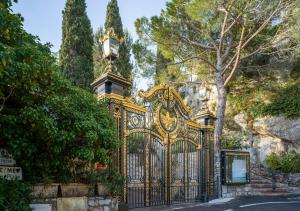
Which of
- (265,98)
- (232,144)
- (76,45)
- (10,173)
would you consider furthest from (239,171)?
(76,45)

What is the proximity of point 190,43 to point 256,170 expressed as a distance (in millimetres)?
6934

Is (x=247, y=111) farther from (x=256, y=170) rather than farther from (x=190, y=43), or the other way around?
(x=190, y=43)

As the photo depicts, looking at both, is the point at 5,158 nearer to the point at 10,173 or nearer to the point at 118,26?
the point at 10,173

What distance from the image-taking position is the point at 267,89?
17484 millimetres

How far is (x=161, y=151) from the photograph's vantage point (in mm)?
8336

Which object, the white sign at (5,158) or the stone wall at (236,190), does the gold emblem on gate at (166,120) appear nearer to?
the stone wall at (236,190)

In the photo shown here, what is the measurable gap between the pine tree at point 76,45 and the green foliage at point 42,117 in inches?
407

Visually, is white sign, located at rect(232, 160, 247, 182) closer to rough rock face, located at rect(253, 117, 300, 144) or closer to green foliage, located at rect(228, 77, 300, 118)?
rough rock face, located at rect(253, 117, 300, 144)

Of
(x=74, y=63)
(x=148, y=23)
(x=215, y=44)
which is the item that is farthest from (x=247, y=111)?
(x=74, y=63)

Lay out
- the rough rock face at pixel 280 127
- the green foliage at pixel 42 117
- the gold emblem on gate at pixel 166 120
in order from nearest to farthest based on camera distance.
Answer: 1. the green foliage at pixel 42 117
2. the gold emblem on gate at pixel 166 120
3. the rough rock face at pixel 280 127

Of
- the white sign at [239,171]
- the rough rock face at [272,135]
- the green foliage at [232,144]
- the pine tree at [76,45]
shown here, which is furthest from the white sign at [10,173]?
the rough rock face at [272,135]

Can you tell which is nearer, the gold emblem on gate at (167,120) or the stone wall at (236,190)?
the gold emblem on gate at (167,120)

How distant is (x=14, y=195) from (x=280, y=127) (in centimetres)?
1550

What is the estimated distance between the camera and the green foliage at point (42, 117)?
405 cm
